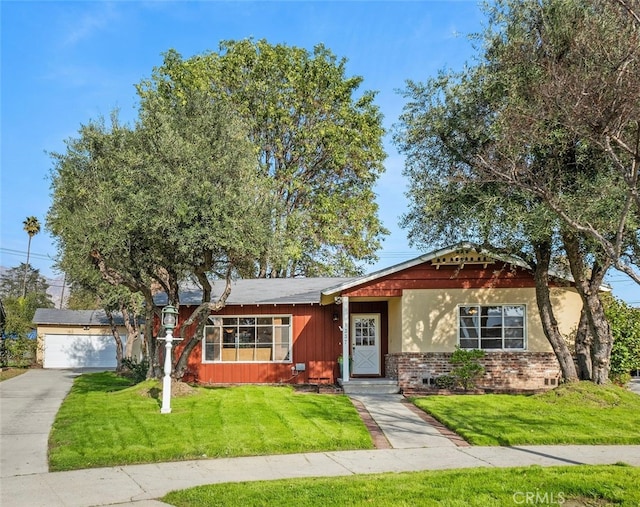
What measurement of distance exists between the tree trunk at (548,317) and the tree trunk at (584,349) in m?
0.33

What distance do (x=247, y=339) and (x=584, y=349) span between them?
33.1ft

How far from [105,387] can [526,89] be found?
1493 centimetres

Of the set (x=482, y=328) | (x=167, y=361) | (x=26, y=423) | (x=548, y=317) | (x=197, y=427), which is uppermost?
(x=548, y=317)

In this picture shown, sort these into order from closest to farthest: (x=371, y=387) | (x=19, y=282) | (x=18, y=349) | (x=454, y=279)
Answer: (x=371, y=387) → (x=454, y=279) → (x=18, y=349) → (x=19, y=282)

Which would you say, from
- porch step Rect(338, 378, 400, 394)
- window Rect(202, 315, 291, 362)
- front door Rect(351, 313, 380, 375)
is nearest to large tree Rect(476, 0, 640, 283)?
porch step Rect(338, 378, 400, 394)

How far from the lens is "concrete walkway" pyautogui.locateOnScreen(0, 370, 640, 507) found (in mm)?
7027

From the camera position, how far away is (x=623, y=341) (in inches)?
617

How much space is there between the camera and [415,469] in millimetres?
8078

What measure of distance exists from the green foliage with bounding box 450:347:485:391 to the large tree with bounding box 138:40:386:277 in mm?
12259

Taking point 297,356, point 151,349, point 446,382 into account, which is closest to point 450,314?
point 446,382

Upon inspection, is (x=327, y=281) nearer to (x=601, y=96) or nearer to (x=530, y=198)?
(x=530, y=198)

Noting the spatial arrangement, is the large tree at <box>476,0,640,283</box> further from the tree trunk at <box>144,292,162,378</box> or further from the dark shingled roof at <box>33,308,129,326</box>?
the dark shingled roof at <box>33,308,129,326</box>

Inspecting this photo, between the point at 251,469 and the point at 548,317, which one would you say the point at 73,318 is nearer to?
the point at 548,317

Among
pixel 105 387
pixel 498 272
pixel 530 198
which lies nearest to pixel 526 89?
pixel 530 198
